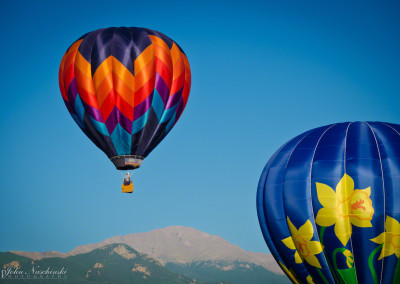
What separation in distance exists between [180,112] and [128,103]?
11.6 ft

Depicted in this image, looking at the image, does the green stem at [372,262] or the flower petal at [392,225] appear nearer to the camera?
the flower petal at [392,225]

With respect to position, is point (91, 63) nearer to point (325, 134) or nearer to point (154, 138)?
point (154, 138)

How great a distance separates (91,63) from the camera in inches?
1105

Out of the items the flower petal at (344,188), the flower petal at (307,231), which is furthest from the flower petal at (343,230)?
the flower petal at (307,231)

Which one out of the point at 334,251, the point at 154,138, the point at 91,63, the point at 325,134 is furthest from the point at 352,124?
the point at 91,63

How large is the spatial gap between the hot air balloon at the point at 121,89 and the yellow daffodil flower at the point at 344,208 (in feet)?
33.1

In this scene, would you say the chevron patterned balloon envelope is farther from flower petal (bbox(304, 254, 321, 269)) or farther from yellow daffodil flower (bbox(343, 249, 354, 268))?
yellow daffodil flower (bbox(343, 249, 354, 268))

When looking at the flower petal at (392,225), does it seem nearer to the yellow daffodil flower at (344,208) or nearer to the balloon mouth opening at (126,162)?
the yellow daffodil flower at (344,208)

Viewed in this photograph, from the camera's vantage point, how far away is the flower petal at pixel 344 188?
20.6m

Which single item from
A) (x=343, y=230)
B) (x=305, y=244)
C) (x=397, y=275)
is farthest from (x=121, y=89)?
(x=397, y=275)

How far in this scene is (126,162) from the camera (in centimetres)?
2767

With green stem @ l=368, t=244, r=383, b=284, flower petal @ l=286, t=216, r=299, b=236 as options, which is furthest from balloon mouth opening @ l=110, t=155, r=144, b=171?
green stem @ l=368, t=244, r=383, b=284

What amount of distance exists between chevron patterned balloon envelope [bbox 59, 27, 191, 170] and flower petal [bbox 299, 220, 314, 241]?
31.0 ft

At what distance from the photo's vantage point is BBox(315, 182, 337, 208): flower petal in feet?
68.2
